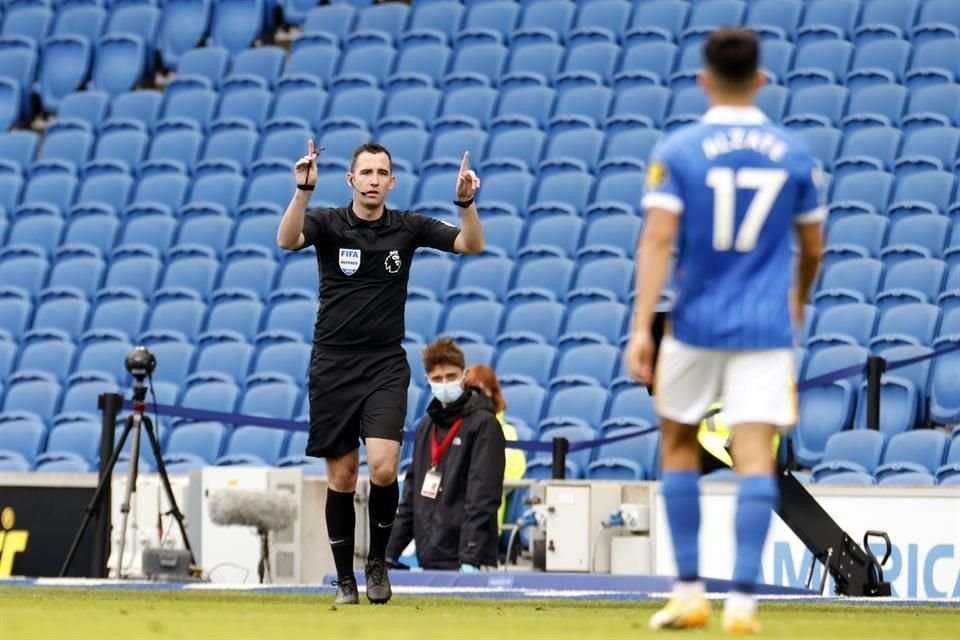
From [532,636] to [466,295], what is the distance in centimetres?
1051

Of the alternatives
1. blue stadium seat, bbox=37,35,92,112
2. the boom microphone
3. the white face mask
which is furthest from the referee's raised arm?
blue stadium seat, bbox=37,35,92,112

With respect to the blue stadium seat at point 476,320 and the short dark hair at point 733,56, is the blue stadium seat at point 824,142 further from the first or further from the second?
the short dark hair at point 733,56

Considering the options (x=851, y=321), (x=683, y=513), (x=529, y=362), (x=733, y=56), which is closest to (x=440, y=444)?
(x=529, y=362)

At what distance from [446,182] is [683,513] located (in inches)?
463

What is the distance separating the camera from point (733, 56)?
214 inches

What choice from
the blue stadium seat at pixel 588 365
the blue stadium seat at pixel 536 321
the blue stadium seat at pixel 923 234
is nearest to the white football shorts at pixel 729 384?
the blue stadium seat at pixel 588 365

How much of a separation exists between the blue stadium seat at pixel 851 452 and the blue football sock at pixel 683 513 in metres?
6.73

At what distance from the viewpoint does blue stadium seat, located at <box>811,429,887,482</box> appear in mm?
→ 12273

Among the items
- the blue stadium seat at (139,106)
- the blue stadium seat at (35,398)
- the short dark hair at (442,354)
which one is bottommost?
the blue stadium seat at (35,398)

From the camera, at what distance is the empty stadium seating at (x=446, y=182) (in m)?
14.2

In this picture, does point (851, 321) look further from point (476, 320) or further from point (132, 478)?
point (132, 478)

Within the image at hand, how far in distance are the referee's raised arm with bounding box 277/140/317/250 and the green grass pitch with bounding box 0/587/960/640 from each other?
1573 millimetres

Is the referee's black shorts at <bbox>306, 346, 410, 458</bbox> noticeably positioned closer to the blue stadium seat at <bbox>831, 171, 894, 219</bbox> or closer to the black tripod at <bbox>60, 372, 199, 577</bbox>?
the black tripod at <bbox>60, 372, 199, 577</bbox>

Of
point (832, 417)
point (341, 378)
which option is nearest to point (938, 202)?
point (832, 417)
